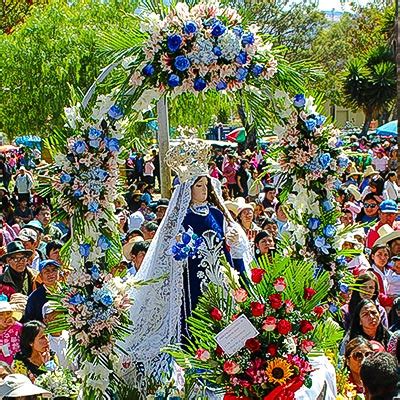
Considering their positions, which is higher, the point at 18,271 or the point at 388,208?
the point at 388,208

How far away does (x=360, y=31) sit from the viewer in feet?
155

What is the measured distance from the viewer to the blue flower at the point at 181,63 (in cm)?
601

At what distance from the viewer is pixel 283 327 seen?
5.20 meters

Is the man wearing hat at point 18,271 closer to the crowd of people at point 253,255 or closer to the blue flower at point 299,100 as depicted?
the crowd of people at point 253,255

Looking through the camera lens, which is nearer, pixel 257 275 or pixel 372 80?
pixel 257 275

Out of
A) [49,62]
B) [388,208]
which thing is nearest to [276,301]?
[388,208]

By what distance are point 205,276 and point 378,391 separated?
2279 mm

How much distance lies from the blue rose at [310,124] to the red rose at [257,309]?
6.25 feet

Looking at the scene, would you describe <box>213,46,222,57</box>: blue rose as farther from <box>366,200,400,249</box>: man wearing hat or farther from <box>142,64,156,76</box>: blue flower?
<box>366,200,400,249</box>: man wearing hat

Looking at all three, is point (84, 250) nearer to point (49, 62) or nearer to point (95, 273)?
point (95, 273)

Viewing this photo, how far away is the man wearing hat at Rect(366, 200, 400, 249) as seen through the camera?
34.2ft

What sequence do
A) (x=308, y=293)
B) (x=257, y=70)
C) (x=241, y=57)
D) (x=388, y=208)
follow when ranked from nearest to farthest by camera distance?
(x=308, y=293) < (x=241, y=57) < (x=257, y=70) < (x=388, y=208)

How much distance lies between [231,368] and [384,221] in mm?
6266

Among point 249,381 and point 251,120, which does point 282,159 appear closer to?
point 251,120
